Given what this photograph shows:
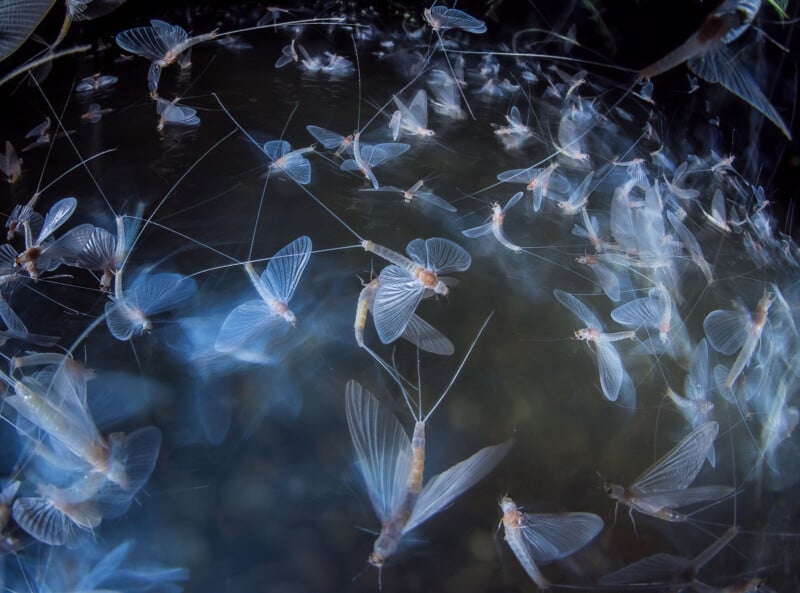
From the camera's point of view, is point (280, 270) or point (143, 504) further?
point (280, 270)

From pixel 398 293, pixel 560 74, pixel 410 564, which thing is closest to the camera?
pixel 410 564

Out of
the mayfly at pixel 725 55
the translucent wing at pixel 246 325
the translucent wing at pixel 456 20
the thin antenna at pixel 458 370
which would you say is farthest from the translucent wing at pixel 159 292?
the translucent wing at pixel 456 20

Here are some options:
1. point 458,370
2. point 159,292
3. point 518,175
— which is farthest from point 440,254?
point 159,292

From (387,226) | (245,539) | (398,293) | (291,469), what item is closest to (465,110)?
(387,226)

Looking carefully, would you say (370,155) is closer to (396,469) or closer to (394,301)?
(394,301)

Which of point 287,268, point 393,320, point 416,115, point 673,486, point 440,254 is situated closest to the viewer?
point 673,486

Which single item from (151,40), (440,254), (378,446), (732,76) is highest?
(732,76)

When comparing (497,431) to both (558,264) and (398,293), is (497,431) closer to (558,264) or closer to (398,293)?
(398,293)
